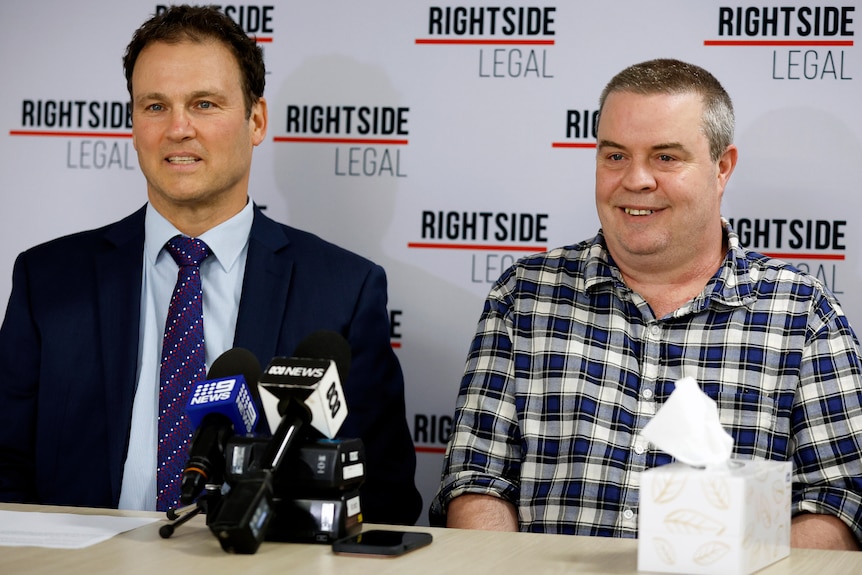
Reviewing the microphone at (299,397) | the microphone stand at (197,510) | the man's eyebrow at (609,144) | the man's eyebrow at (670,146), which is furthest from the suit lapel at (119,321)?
the man's eyebrow at (670,146)

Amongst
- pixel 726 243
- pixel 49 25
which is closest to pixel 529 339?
pixel 726 243

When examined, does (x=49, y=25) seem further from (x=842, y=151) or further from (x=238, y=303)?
(x=842, y=151)

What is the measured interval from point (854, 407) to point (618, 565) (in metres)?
0.89

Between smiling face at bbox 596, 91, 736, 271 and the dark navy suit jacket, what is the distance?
64 centimetres

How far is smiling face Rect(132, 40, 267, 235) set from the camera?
251cm

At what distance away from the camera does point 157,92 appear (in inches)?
99.6

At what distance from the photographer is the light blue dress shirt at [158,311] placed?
91.7 inches

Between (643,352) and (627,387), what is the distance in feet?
0.27

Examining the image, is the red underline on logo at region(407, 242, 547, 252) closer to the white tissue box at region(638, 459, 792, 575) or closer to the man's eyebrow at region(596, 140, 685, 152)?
the man's eyebrow at region(596, 140, 685, 152)

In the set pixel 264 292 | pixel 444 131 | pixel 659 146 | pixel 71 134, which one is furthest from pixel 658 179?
pixel 71 134

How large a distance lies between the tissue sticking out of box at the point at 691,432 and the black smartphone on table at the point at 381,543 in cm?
39

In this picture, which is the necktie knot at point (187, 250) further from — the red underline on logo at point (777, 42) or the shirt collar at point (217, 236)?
the red underline on logo at point (777, 42)

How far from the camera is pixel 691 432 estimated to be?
1422mm

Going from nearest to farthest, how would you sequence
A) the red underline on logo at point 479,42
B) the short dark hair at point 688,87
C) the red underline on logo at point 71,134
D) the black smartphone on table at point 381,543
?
the black smartphone on table at point 381,543, the short dark hair at point 688,87, the red underline on logo at point 479,42, the red underline on logo at point 71,134
